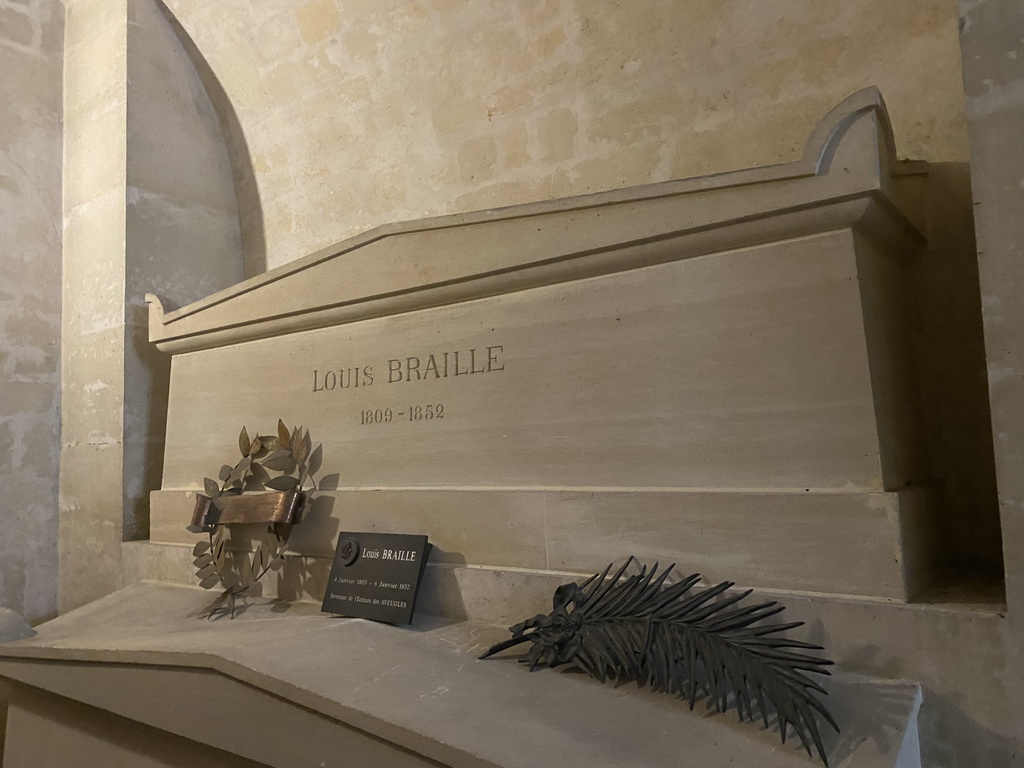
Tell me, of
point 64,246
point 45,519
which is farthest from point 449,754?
point 64,246

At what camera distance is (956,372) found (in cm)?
193

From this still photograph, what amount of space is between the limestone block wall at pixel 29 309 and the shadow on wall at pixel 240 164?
2.36 ft

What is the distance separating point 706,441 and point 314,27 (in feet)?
9.65

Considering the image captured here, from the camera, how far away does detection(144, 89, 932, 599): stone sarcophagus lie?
1.50 meters

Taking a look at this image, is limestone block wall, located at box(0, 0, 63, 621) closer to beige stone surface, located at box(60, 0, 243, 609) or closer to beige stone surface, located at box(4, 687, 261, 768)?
beige stone surface, located at box(60, 0, 243, 609)

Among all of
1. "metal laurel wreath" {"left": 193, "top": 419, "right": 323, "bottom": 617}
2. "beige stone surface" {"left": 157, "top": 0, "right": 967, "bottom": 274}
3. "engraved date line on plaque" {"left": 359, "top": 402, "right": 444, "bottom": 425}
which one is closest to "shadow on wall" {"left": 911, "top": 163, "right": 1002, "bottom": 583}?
"beige stone surface" {"left": 157, "top": 0, "right": 967, "bottom": 274}

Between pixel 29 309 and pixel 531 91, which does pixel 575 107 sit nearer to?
pixel 531 91

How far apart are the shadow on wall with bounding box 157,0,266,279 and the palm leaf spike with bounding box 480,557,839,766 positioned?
2.87m

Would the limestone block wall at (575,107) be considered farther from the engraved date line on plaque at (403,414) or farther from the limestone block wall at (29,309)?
the engraved date line on plaque at (403,414)

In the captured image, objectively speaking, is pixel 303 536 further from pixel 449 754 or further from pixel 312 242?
pixel 312 242

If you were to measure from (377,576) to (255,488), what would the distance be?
0.72m

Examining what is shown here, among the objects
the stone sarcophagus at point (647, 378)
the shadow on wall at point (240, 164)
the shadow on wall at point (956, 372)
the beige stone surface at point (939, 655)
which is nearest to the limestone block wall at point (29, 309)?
the shadow on wall at point (240, 164)

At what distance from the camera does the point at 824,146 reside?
1.50 metres

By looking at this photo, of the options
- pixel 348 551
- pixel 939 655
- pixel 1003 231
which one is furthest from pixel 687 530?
pixel 348 551
